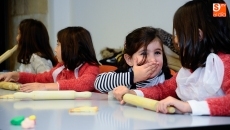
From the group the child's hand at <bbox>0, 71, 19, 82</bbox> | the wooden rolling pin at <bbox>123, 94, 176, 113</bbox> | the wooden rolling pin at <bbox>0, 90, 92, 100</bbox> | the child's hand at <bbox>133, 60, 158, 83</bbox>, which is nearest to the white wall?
the child's hand at <bbox>0, 71, 19, 82</bbox>

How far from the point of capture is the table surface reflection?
60 centimetres

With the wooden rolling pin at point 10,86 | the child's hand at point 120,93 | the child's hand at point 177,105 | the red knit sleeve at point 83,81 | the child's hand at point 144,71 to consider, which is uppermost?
the child's hand at point 177,105

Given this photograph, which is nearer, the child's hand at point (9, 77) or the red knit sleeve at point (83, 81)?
the red knit sleeve at point (83, 81)

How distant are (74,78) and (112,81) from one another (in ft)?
0.97

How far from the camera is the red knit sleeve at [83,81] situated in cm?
130

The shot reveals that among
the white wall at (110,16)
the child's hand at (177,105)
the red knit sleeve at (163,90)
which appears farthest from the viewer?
the white wall at (110,16)

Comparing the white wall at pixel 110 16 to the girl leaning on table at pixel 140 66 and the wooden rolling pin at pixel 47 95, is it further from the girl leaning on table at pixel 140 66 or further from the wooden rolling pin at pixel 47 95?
the wooden rolling pin at pixel 47 95

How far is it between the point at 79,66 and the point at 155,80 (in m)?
0.39

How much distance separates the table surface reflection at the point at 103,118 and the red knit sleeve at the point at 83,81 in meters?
0.39

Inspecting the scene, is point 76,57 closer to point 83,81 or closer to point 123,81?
point 83,81

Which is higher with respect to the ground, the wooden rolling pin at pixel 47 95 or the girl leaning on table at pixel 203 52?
the girl leaning on table at pixel 203 52

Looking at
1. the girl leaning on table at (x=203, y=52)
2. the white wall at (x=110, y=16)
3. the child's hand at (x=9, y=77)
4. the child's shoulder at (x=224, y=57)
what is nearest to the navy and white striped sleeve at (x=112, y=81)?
the girl leaning on table at (x=203, y=52)

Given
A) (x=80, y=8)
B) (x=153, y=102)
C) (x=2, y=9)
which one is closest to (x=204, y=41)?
(x=153, y=102)

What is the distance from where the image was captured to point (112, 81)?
3.95 ft
